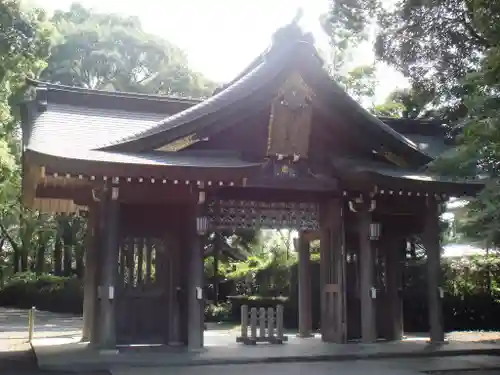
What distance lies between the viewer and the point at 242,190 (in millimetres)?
13477

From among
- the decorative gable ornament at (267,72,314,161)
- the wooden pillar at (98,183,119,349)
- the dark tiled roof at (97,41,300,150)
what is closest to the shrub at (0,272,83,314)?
the wooden pillar at (98,183,119,349)

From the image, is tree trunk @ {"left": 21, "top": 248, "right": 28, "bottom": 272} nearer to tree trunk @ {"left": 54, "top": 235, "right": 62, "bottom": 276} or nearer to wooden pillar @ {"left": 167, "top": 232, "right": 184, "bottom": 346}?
tree trunk @ {"left": 54, "top": 235, "right": 62, "bottom": 276}

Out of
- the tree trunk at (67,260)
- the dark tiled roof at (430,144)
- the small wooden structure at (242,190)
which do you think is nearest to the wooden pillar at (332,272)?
the small wooden structure at (242,190)

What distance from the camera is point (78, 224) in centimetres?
3356

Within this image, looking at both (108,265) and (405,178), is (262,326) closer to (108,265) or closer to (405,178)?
(108,265)

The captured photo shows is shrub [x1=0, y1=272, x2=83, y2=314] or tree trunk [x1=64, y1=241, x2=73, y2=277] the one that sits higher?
tree trunk [x1=64, y1=241, x2=73, y2=277]

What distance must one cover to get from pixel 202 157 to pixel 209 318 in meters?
10.5

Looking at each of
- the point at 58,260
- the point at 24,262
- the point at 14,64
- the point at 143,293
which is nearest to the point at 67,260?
the point at 58,260

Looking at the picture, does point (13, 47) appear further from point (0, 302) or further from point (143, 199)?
point (0, 302)

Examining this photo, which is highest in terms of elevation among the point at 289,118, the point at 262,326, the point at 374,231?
the point at 289,118

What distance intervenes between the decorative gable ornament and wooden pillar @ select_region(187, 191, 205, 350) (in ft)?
7.11

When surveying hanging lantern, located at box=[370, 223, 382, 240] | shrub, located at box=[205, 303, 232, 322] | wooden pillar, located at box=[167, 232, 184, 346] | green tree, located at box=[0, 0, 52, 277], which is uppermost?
green tree, located at box=[0, 0, 52, 277]

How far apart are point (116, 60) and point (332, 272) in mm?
22274

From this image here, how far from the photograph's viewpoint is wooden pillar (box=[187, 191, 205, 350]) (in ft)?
38.4
